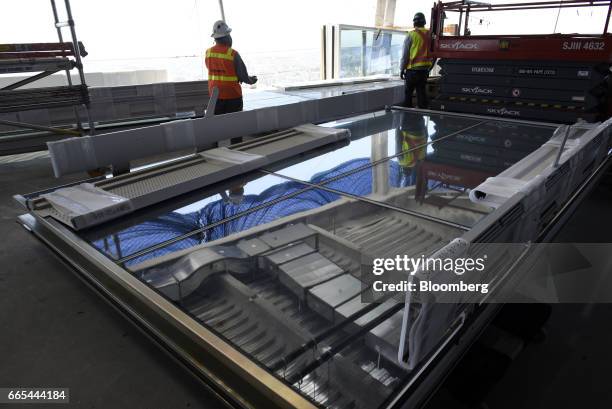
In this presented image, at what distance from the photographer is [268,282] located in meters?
1.73

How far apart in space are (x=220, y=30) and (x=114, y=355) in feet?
12.4

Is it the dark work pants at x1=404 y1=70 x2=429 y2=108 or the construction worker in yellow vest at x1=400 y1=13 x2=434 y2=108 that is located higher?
the construction worker in yellow vest at x1=400 y1=13 x2=434 y2=108

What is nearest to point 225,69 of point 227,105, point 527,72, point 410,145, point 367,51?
point 227,105

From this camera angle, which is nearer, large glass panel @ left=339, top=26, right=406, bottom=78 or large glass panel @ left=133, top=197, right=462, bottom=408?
large glass panel @ left=133, top=197, right=462, bottom=408

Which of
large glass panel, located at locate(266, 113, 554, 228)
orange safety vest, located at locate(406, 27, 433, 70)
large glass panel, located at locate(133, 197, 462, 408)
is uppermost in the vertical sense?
orange safety vest, located at locate(406, 27, 433, 70)

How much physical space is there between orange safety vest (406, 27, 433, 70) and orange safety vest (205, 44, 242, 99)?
2.91 metres

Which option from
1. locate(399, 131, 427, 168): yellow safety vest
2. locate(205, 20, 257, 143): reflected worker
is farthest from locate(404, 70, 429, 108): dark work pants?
locate(205, 20, 257, 143): reflected worker

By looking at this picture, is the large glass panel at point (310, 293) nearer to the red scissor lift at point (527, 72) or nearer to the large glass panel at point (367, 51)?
the red scissor lift at point (527, 72)

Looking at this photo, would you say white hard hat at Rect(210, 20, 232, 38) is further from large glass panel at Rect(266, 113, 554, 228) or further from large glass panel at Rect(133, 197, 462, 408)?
large glass panel at Rect(133, 197, 462, 408)

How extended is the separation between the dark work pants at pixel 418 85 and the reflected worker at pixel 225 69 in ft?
8.86

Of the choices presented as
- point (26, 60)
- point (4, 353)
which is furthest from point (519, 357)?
point (26, 60)

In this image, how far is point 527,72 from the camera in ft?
16.4

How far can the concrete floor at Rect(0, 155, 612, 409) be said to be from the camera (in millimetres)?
1665

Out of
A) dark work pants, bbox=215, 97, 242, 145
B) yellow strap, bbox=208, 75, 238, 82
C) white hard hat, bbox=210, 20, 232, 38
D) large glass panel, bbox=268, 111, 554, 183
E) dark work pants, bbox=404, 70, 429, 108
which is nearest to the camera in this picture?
large glass panel, bbox=268, 111, 554, 183
